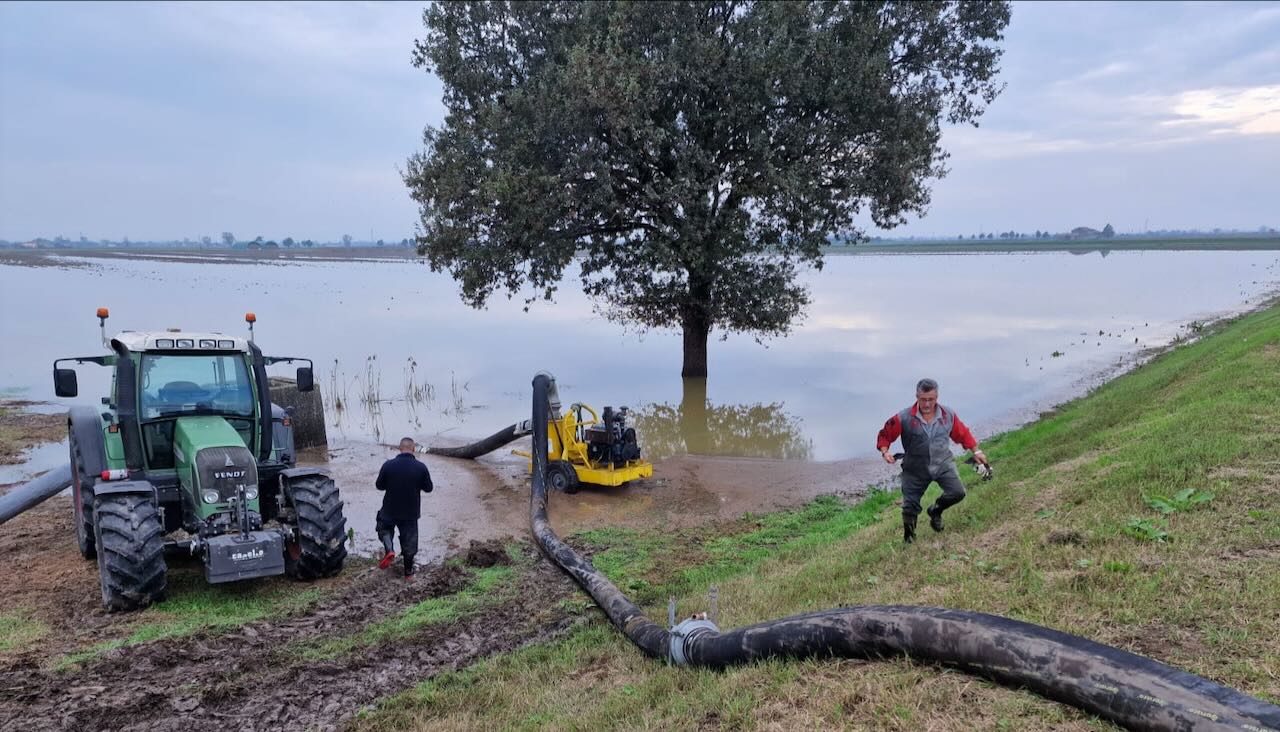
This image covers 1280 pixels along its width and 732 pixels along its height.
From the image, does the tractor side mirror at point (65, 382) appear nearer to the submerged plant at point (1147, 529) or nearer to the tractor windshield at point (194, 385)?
the tractor windshield at point (194, 385)

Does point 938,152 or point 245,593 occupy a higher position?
point 938,152

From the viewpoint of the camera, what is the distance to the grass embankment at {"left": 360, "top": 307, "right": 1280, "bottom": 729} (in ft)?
14.6

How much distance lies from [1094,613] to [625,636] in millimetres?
3542

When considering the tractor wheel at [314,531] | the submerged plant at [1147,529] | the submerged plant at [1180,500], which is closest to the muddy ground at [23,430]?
the tractor wheel at [314,531]

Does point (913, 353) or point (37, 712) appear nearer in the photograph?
point (37, 712)

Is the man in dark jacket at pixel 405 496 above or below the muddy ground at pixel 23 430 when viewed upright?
above

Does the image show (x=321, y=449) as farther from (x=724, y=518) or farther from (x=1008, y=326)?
(x=1008, y=326)

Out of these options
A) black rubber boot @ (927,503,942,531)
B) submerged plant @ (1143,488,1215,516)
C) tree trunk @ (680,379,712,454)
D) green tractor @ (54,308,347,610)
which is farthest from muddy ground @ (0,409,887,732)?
submerged plant @ (1143,488,1215,516)

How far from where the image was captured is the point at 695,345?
23.5 m

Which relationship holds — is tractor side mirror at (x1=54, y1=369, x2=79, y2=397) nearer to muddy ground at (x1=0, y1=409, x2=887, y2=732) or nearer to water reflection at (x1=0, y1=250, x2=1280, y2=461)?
muddy ground at (x1=0, y1=409, x2=887, y2=732)

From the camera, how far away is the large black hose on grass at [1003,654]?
11.7 ft

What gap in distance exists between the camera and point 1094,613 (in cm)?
509

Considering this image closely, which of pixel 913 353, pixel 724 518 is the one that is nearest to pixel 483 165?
pixel 724 518

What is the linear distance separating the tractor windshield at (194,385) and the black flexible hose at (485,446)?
5.64 metres
